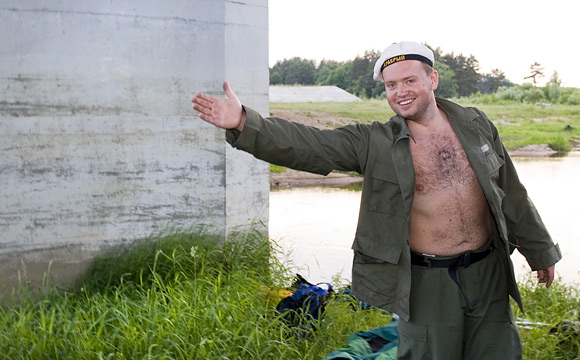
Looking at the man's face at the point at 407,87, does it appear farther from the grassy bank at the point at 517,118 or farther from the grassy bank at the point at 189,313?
the grassy bank at the point at 517,118

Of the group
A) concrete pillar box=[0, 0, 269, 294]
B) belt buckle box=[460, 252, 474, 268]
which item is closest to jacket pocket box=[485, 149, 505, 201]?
belt buckle box=[460, 252, 474, 268]

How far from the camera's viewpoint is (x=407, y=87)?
267 centimetres

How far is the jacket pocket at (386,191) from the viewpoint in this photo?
8.63ft

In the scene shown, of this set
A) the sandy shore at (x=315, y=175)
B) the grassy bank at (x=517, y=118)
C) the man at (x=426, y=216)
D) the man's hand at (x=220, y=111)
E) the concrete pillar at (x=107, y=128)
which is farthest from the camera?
the grassy bank at (x=517, y=118)

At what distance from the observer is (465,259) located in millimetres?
2660

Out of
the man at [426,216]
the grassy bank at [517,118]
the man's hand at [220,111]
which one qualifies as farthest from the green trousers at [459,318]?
the grassy bank at [517,118]

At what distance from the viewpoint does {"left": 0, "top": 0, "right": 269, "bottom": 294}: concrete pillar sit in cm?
433

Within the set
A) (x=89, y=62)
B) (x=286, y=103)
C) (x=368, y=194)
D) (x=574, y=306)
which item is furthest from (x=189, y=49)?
(x=286, y=103)

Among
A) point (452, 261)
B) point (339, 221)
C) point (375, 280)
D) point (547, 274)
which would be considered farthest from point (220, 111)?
point (339, 221)

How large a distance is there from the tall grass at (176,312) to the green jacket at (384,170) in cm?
96

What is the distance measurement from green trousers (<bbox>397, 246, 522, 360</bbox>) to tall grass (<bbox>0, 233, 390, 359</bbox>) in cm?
96

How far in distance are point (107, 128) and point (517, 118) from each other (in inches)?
836

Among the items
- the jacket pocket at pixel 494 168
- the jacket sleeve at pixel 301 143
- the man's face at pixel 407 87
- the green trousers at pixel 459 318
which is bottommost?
the green trousers at pixel 459 318

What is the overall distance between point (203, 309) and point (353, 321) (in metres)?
0.98
